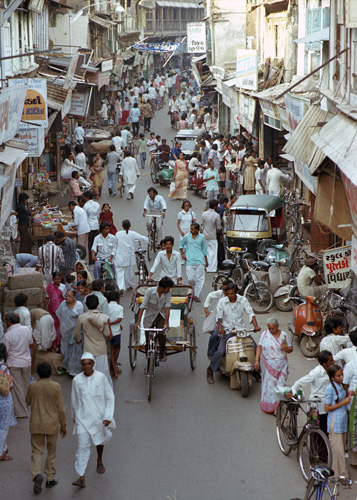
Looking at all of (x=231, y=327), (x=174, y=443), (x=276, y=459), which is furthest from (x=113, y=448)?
(x=231, y=327)

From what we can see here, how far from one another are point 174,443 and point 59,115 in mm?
15266

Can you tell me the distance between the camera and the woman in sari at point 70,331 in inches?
411

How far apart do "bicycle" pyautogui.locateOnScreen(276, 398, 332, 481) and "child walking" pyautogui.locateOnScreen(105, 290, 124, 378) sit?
9.25 feet

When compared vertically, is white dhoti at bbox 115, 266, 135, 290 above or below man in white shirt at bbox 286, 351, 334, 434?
below

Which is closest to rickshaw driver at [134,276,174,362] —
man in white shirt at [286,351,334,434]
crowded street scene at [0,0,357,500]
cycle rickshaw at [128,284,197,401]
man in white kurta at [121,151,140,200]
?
crowded street scene at [0,0,357,500]

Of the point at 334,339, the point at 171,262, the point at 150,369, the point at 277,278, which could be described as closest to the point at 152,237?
the point at 277,278

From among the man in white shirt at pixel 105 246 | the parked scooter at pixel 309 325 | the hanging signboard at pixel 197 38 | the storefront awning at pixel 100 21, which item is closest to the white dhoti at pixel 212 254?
the man in white shirt at pixel 105 246

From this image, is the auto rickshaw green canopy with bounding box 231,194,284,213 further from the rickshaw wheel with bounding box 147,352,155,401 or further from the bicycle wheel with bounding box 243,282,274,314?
the rickshaw wheel with bounding box 147,352,155,401

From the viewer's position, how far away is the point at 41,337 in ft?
34.1

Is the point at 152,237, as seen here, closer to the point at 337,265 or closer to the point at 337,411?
the point at 337,265

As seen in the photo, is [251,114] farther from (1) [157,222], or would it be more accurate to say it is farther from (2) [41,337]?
(2) [41,337]

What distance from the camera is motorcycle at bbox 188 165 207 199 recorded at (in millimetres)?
24811

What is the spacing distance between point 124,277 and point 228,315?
4.82m

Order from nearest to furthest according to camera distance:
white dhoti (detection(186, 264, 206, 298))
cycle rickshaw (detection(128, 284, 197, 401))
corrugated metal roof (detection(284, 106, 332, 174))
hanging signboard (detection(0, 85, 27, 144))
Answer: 1. cycle rickshaw (detection(128, 284, 197, 401))
2. hanging signboard (detection(0, 85, 27, 144))
3. corrugated metal roof (detection(284, 106, 332, 174))
4. white dhoti (detection(186, 264, 206, 298))
